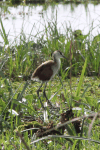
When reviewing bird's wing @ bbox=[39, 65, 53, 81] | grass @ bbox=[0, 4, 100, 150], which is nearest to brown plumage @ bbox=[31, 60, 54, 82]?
bird's wing @ bbox=[39, 65, 53, 81]

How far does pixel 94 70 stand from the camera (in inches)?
180

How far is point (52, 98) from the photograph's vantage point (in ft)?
11.7

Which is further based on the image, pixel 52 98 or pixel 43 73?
pixel 52 98

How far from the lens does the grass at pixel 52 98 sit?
2.47m

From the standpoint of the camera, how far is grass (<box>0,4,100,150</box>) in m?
2.47

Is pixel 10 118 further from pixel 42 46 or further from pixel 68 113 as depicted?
pixel 42 46

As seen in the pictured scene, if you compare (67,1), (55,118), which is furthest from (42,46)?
(67,1)

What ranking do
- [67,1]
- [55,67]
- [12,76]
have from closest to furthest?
[55,67] → [12,76] → [67,1]

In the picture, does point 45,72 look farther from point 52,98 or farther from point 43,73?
point 52,98

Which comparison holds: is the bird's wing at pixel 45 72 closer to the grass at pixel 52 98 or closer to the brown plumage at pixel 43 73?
the brown plumage at pixel 43 73

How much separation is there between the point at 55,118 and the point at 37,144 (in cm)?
51

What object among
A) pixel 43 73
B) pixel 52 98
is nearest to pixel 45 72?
pixel 43 73

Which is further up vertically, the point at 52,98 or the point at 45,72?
the point at 45,72

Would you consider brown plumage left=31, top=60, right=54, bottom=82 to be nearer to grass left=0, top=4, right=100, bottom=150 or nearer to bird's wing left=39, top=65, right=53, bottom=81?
bird's wing left=39, top=65, right=53, bottom=81
